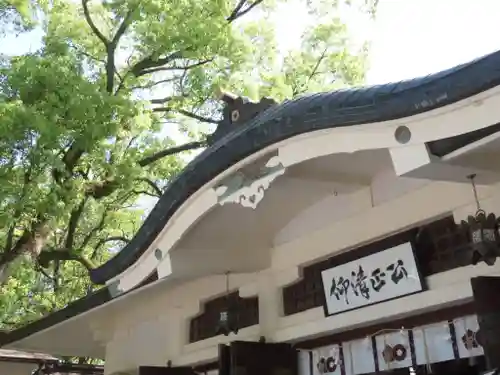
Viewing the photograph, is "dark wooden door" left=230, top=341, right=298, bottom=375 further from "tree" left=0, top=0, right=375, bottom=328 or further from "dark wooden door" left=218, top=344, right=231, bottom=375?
"tree" left=0, top=0, right=375, bottom=328

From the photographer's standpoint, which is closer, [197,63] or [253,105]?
[253,105]

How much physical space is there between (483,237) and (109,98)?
724 centimetres

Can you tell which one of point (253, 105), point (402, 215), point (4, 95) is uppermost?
point (4, 95)

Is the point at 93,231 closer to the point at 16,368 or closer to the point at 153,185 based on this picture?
the point at 153,185

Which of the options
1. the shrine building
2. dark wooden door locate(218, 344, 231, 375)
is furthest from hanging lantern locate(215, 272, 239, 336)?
dark wooden door locate(218, 344, 231, 375)

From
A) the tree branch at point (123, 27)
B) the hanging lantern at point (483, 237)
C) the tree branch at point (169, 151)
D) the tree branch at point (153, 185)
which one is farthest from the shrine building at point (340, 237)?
the tree branch at point (153, 185)

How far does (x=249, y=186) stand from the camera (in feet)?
14.5

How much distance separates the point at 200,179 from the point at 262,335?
220cm

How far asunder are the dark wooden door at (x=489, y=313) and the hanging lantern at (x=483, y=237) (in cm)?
15

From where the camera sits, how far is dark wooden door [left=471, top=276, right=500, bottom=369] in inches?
153

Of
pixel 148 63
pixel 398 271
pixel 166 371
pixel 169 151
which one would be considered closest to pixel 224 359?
pixel 166 371

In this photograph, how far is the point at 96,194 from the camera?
461 inches

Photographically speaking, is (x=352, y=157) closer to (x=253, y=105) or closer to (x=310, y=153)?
(x=310, y=153)

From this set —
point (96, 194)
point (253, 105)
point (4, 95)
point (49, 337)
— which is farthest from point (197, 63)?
point (253, 105)
